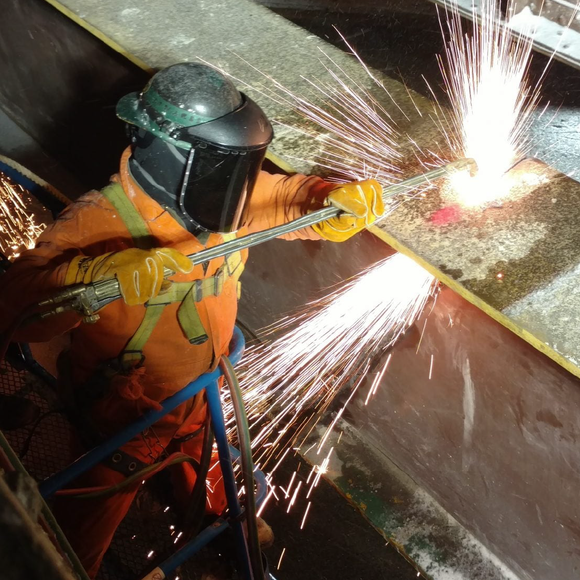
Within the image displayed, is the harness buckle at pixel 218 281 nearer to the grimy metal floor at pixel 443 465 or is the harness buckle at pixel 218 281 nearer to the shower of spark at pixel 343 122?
the shower of spark at pixel 343 122

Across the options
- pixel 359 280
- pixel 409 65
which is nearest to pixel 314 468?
pixel 359 280

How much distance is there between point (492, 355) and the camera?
2.55m

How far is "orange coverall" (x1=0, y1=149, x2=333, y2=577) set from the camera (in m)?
2.12

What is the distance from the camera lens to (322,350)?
141 inches

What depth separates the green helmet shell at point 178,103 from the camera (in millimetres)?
2061

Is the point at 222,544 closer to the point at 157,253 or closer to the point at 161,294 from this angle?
the point at 161,294

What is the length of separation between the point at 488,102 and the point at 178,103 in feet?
6.77

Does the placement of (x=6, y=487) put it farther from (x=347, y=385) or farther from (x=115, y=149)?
(x=115, y=149)

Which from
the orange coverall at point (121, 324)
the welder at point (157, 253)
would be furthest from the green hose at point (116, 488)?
the welder at point (157, 253)

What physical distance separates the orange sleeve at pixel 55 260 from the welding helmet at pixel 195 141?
0.69 feet

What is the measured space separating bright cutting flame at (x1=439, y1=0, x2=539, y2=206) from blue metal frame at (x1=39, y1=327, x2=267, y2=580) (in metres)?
1.35

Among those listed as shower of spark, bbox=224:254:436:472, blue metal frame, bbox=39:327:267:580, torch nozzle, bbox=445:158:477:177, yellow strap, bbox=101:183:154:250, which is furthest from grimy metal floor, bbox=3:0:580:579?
yellow strap, bbox=101:183:154:250

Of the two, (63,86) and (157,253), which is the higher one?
(157,253)

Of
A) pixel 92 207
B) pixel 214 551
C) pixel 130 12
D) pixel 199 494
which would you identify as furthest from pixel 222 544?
pixel 130 12
